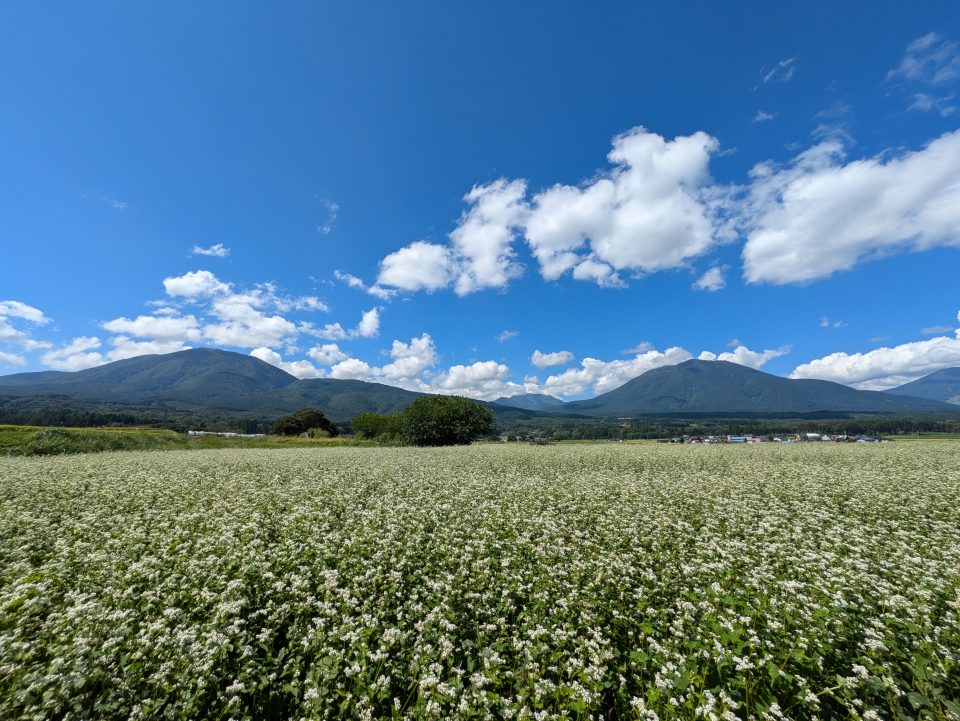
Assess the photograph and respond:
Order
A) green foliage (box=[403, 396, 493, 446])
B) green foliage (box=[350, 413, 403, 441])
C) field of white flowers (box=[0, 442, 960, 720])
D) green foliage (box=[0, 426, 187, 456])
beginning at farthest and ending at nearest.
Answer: green foliage (box=[350, 413, 403, 441]), green foliage (box=[403, 396, 493, 446]), green foliage (box=[0, 426, 187, 456]), field of white flowers (box=[0, 442, 960, 720])

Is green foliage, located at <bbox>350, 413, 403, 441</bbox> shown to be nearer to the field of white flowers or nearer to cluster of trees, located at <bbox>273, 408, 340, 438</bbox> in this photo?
cluster of trees, located at <bbox>273, 408, 340, 438</bbox>

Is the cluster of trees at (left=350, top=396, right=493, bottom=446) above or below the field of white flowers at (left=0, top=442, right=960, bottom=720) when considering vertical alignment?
above

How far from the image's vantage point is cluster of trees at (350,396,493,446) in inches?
2771

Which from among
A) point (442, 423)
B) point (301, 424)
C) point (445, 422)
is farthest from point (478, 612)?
point (301, 424)

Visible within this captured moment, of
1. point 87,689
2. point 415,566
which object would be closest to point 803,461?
point 415,566

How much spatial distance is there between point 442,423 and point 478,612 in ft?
217

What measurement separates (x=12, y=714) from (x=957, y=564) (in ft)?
42.5

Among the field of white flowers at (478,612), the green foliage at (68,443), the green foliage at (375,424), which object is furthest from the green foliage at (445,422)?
the field of white flowers at (478,612)

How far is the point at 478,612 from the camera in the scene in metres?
5.80

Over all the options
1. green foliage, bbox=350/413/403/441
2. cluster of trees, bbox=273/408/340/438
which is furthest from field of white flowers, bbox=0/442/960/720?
cluster of trees, bbox=273/408/340/438

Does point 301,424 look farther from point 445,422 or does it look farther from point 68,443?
point 68,443

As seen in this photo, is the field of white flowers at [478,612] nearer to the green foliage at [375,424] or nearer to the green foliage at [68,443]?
the green foliage at [68,443]

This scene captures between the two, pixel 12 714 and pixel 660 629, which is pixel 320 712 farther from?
pixel 660 629

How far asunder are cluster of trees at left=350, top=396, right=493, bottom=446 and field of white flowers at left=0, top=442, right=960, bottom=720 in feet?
194
